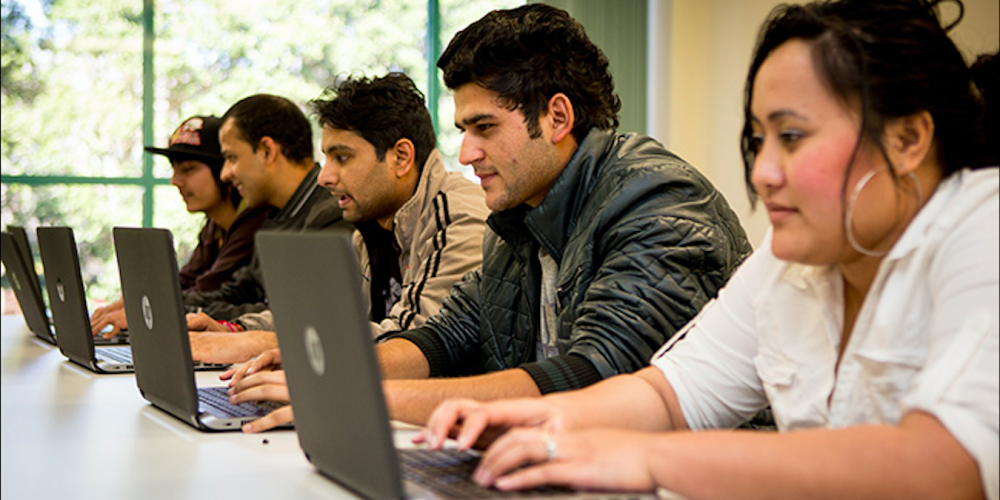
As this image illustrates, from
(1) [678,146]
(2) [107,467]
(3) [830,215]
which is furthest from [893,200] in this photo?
(1) [678,146]

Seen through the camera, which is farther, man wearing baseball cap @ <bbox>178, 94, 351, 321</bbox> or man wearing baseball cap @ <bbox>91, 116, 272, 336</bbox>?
man wearing baseball cap @ <bbox>91, 116, 272, 336</bbox>

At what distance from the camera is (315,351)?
88cm

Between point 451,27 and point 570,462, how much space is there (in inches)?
196

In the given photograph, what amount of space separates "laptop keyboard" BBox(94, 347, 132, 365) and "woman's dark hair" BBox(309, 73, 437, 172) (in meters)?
0.76

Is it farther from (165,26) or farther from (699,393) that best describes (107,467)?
(165,26)

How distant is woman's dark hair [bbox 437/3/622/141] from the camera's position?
5.57ft

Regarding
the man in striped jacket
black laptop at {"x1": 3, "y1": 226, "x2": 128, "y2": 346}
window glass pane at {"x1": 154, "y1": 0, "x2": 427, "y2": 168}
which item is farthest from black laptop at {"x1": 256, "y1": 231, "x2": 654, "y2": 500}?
window glass pane at {"x1": 154, "y1": 0, "x2": 427, "y2": 168}

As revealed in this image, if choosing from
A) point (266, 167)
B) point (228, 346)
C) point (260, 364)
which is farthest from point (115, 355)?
point (266, 167)

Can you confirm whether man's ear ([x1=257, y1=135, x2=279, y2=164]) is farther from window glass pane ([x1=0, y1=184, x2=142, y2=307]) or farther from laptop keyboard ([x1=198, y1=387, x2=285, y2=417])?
window glass pane ([x1=0, y1=184, x2=142, y2=307])

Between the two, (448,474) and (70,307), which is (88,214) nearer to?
(70,307)

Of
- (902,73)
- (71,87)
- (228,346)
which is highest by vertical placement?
(902,73)

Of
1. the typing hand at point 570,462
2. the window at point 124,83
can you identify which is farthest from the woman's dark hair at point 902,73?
the window at point 124,83

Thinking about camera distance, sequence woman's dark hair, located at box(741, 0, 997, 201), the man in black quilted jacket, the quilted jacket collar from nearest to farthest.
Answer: woman's dark hair, located at box(741, 0, 997, 201) < the man in black quilted jacket < the quilted jacket collar

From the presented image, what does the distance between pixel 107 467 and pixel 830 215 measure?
799 millimetres
